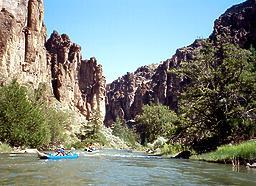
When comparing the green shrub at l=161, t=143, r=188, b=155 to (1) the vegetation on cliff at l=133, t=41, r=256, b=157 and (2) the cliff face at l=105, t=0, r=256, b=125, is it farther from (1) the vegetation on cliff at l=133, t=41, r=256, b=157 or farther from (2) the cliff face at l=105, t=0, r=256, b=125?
(2) the cliff face at l=105, t=0, r=256, b=125

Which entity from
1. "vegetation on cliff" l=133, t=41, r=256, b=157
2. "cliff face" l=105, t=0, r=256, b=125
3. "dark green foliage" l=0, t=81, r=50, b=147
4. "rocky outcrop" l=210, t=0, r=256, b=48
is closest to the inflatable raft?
"vegetation on cliff" l=133, t=41, r=256, b=157

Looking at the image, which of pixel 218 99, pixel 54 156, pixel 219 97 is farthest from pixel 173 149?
pixel 54 156

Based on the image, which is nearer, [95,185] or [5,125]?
[95,185]

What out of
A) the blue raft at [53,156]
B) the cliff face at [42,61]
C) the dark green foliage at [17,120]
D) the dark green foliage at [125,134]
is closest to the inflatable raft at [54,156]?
the blue raft at [53,156]

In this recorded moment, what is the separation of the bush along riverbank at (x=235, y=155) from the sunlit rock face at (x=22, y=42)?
159ft

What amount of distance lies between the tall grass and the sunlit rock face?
159ft

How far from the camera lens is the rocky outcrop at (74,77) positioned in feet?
420

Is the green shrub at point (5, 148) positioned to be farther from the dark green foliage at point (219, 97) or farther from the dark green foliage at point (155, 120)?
the dark green foliage at point (155, 120)

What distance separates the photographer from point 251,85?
3250 cm

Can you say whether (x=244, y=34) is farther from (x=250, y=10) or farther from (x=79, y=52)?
(x=79, y=52)

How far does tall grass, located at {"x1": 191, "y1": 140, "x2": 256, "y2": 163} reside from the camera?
23.1 metres

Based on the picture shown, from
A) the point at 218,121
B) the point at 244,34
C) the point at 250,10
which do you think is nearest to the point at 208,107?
the point at 218,121

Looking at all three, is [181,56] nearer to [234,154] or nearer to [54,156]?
[54,156]

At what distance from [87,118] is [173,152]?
102 m
